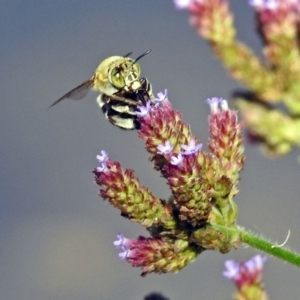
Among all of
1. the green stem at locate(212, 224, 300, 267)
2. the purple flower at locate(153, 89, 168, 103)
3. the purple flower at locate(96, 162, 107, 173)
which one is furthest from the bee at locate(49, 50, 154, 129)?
the green stem at locate(212, 224, 300, 267)

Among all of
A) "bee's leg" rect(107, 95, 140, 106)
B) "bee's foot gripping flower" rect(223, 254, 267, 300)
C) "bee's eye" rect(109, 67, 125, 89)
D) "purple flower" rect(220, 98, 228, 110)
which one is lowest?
"bee's foot gripping flower" rect(223, 254, 267, 300)

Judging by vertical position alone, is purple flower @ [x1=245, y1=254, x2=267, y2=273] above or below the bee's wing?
below

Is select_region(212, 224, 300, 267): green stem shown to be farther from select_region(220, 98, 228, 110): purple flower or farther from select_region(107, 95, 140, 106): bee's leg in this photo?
select_region(107, 95, 140, 106): bee's leg

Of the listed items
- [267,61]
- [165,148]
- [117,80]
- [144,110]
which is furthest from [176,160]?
[117,80]

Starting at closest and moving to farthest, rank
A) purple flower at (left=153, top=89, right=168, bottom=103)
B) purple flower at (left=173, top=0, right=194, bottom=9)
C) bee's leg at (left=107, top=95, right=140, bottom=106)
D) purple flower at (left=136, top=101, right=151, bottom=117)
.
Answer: purple flower at (left=173, top=0, right=194, bottom=9), purple flower at (left=136, top=101, right=151, bottom=117), purple flower at (left=153, top=89, right=168, bottom=103), bee's leg at (left=107, top=95, right=140, bottom=106)

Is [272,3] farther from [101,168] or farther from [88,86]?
[88,86]

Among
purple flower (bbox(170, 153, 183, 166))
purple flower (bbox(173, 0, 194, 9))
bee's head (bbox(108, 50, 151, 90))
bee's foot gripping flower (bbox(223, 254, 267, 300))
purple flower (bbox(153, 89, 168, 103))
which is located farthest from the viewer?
bee's head (bbox(108, 50, 151, 90))

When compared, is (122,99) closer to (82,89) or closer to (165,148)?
(82,89)
